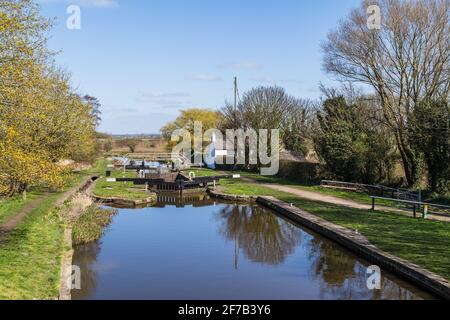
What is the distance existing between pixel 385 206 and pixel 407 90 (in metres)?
8.93

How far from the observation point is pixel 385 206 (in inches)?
820

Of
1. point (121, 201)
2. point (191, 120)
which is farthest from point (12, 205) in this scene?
point (191, 120)

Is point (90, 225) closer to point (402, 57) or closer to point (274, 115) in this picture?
point (402, 57)

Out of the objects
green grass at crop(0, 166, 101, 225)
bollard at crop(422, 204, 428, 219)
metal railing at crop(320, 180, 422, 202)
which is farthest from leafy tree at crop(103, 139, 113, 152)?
bollard at crop(422, 204, 428, 219)

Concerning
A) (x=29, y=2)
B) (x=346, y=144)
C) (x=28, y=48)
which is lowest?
(x=346, y=144)

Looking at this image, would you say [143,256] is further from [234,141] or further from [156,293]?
[234,141]

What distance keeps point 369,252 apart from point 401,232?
2.40 m

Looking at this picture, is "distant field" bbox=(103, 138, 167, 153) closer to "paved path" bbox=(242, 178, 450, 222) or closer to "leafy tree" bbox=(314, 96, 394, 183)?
"paved path" bbox=(242, 178, 450, 222)

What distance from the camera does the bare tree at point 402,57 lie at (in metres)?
25.1

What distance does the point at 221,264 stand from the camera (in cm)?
1321

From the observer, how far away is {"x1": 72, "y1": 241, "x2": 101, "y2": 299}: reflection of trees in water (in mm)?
10719

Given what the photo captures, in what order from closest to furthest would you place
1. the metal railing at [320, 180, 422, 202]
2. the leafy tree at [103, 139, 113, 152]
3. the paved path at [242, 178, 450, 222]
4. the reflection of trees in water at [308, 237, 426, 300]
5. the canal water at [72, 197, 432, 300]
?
1. the reflection of trees in water at [308, 237, 426, 300]
2. the canal water at [72, 197, 432, 300]
3. the paved path at [242, 178, 450, 222]
4. the metal railing at [320, 180, 422, 202]
5. the leafy tree at [103, 139, 113, 152]

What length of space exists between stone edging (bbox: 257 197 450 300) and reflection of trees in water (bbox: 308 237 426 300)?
1.07ft
